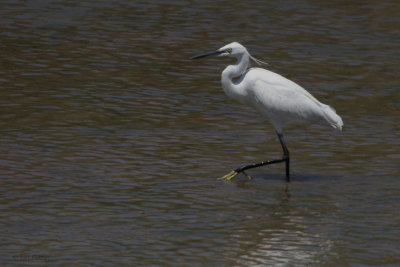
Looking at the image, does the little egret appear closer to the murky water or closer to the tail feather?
the tail feather

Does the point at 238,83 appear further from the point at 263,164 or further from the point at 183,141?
the point at 183,141

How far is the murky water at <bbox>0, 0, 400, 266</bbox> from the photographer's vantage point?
29.9 ft

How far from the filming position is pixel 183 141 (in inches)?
499

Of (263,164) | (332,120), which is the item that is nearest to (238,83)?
(263,164)

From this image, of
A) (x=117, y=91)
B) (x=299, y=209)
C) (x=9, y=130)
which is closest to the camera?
(x=299, y=209)

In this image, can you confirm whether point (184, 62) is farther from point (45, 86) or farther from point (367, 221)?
point (367, 221)

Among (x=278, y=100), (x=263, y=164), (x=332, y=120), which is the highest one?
(x=278, y=100)

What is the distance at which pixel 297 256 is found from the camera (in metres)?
8.71

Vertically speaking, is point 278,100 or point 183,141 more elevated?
point 278,100

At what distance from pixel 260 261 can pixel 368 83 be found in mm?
7887

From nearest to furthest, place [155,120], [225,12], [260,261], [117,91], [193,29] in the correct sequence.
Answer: [260,261]
[155,120]
[117,91]
[193,29]
[225,12]

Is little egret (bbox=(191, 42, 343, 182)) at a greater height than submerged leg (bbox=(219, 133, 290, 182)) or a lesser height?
greater

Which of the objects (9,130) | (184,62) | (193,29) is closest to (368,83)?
(184,62)

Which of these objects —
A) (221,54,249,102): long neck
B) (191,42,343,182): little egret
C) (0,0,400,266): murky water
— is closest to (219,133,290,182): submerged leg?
(191,42,343,182): little egret
